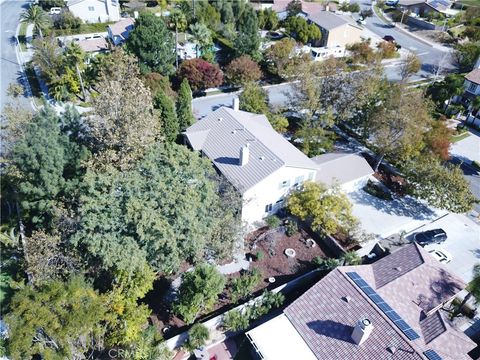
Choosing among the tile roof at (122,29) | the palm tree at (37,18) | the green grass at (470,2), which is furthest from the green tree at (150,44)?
the green grass at (470,2)

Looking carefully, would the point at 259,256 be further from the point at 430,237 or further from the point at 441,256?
the point at 430,237

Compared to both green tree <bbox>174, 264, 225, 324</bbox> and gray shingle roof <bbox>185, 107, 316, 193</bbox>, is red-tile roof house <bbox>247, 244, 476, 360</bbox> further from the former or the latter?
gray shingle roof <bbox>185, 107, 316, 193</bbox>

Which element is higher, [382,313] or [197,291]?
[197,291]

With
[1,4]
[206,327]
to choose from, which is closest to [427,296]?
[206,327]

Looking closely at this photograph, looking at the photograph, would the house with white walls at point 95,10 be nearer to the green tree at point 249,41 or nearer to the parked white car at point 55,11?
the parked white car at point 55,11

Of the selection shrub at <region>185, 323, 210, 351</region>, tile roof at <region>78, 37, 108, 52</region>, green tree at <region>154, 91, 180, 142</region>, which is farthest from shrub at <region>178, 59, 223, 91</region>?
shrub at <region>185, 323, 210, 351</region>

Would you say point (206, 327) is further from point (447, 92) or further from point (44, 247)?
point (447, 92)

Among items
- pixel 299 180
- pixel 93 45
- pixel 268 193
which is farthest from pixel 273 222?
pixel 93 45
